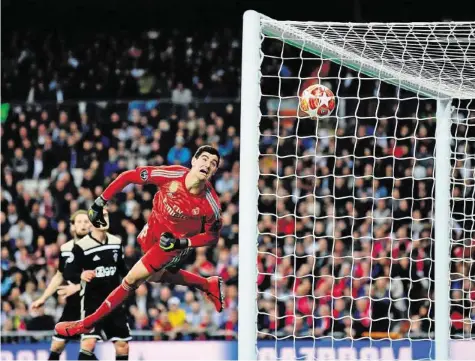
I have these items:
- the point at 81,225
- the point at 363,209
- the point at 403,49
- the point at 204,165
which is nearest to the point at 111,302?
the point at 81,225

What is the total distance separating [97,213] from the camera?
7.70m

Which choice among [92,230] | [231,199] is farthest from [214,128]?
[92,230]

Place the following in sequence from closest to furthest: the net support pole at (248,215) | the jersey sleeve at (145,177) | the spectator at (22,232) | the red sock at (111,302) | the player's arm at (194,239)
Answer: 1. the net support pole at (248,215)
2. the jersey sleeve at (145,177)
3. the player's arm at (194,239)
4. the red sock at (111,302)
5. the spectator at (22,232)

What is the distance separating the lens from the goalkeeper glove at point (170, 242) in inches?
298

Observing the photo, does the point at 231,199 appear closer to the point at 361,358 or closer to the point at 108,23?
the point at 361,358

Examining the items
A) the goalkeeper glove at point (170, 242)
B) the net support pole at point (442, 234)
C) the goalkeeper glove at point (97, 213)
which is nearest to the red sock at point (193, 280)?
the goalkeeper glove at point (170, 242)

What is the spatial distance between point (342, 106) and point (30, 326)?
13.4 feet

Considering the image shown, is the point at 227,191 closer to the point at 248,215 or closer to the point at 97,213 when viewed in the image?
the point at 97,213

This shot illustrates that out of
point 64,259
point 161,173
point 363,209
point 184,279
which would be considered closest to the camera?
point 161,173

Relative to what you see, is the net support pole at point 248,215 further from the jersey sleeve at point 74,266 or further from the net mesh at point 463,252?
the jersey sleeve at point 74,266

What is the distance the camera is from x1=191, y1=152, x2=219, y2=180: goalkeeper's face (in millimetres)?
7281

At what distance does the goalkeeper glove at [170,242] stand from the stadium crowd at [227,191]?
4.33ft

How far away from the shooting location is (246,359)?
4.25 meters

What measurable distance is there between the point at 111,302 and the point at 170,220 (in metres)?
0.87
